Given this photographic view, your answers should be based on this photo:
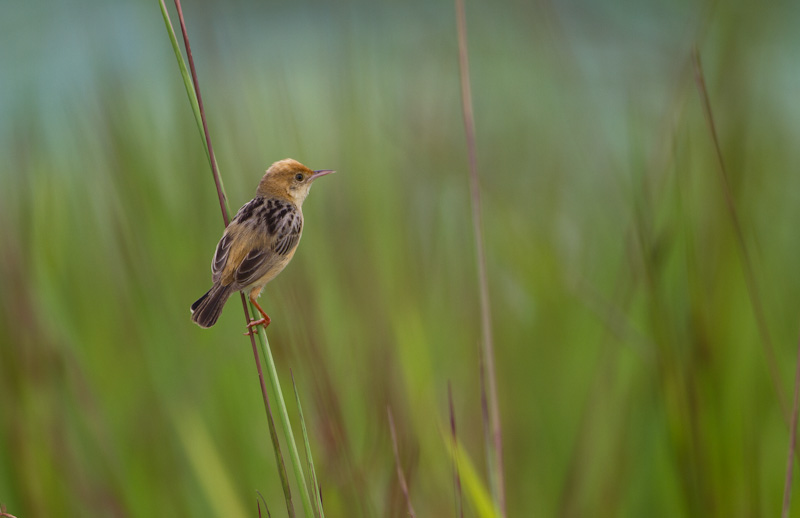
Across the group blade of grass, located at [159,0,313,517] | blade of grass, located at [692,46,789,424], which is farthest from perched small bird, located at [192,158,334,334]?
blade of grass, located at [692,46,789,424]

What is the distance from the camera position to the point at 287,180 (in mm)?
1352

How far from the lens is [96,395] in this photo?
1836 millimetres

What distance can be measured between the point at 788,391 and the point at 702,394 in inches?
18.0

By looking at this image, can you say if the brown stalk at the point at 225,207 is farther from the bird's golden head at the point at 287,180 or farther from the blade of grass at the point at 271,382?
the bird's golden head at the point at 287,180

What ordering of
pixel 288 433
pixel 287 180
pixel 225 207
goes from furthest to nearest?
pixel 287 180 → pixel 225 207 → pixel 288 433

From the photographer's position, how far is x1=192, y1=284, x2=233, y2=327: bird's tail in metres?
1.15

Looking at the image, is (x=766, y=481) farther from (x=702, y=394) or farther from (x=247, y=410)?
(x=247, y=410)

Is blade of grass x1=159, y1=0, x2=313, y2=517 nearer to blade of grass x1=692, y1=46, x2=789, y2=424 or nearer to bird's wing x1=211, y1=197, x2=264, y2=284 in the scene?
bird's wing x1=211, y1=197, x2=264, y2=284

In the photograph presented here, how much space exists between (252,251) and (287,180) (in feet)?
0.65

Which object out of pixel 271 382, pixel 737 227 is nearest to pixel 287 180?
pixel 271 382

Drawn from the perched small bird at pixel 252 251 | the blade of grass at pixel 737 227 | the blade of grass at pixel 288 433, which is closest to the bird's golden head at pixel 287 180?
the perched small bird at pixel 252 251

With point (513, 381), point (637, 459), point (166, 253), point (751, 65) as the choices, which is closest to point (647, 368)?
point (637, 459)

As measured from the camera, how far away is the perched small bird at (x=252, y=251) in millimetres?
1185

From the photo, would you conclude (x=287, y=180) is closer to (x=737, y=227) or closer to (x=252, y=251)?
(x=252, y=251)
